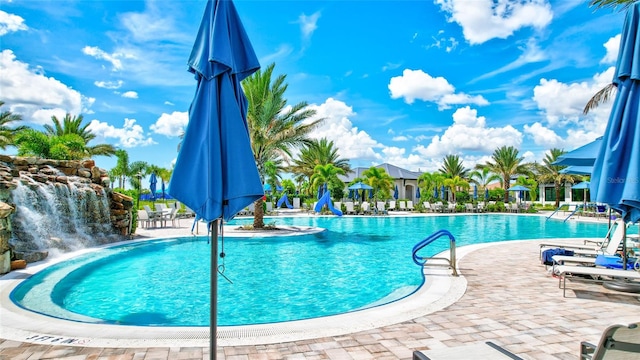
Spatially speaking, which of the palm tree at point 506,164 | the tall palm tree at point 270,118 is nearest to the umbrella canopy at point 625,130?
the tall palm tree at point 270,118

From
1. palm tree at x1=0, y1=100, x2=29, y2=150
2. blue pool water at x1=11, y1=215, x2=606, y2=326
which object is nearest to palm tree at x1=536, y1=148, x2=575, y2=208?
blue pool water at x1=11, y1=215, x2=606, y2=326

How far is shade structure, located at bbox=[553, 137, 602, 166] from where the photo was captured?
6.98m

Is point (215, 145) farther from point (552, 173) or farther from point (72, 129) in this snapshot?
point (552, 173)

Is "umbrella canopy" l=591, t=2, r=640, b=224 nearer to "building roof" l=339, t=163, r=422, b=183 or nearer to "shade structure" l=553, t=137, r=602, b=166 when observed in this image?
"shade structure" l=553, t=137, r=602, b=166

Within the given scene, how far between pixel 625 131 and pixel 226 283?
719 cm

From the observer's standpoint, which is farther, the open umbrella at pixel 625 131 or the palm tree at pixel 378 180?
the palm tree at pixel 378 180

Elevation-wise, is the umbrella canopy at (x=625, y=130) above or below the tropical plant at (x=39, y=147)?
below

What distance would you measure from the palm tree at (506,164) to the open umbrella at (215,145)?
4337cm

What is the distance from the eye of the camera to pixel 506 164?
41062 mm

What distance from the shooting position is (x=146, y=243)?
12828 millimetres

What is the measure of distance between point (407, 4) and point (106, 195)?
49.9 feet

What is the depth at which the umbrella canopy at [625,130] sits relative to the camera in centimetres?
333

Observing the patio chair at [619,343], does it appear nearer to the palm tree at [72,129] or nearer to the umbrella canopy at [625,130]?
the umbrella canopy at [625,130]

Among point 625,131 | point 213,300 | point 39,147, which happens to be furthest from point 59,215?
point 625,131
